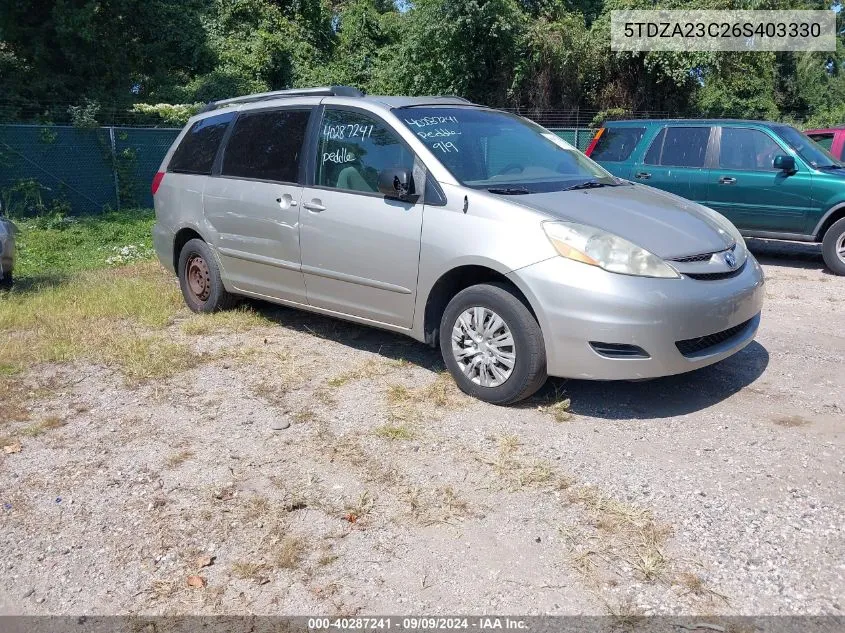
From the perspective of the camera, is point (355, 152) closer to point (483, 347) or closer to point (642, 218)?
point (483, 347)

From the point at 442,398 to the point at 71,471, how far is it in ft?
6.94

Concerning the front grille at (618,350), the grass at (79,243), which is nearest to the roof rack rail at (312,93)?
the front grille at (618,350)

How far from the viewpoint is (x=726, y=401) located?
4590mm

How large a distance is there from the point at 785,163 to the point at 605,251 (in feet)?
18.7

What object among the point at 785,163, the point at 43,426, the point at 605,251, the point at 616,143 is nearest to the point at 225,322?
→ the point at 43,426

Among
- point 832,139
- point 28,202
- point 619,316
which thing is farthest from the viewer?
point 28,202

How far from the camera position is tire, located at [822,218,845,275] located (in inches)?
335

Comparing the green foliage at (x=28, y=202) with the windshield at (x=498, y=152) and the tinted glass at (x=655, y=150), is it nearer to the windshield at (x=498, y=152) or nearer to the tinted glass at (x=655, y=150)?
the tinted glass at (x=655, y=150)

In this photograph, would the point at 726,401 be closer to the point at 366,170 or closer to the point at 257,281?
the point at 366,170

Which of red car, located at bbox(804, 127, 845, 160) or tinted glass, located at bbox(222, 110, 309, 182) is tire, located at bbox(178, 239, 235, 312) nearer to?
tinted glass, located at bbox(222, 110, 309, 182)

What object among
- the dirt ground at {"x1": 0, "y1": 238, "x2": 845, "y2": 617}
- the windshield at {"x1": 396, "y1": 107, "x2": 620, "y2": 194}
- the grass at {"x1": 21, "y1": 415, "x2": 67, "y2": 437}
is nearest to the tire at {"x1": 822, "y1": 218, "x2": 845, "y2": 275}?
the dirt ground at {"x1": 0, "y1": 238, "x2": 845, "y2": 617}

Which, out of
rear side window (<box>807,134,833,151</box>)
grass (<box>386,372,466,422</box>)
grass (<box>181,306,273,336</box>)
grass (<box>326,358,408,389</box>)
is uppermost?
rear side window (<box>807,134,833,151</box>)

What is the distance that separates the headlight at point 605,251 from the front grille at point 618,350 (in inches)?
15.6

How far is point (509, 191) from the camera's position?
4.70 metres
